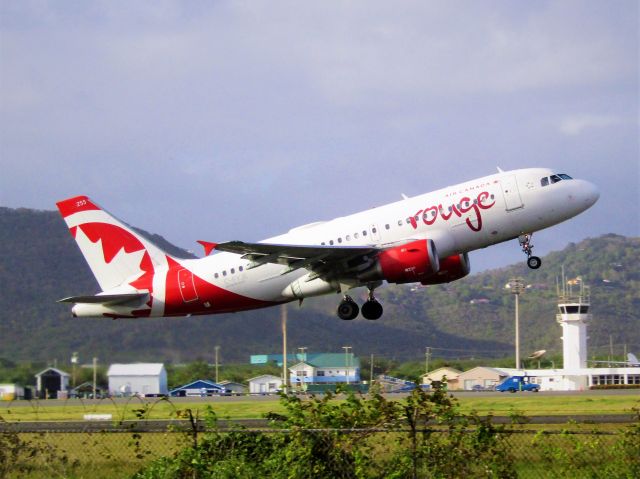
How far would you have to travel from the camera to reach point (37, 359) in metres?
50.3

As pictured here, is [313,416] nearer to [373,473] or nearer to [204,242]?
[373,473]

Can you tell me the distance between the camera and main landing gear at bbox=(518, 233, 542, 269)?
38469 millimetres

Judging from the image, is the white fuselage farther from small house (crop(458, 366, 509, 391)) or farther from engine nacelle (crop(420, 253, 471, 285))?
small house (crop(458, 366, 509, 391))

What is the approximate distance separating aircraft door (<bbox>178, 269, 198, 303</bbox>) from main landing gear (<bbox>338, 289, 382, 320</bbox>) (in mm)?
6072

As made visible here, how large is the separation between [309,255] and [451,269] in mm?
6774

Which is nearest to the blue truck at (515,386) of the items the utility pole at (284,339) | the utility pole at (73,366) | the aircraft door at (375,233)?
the utility pole at (284,339)

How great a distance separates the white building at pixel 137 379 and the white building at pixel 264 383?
20.7 feet

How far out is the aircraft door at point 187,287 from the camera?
40469 millimetres

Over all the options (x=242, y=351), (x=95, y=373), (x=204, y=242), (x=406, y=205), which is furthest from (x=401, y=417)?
(x=242, y=351)

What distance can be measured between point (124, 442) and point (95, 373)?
1991 cm

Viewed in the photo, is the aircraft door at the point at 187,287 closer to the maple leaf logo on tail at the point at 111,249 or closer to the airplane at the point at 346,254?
the airplane at the point at 346,254

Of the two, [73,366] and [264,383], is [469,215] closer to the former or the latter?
[73,366]

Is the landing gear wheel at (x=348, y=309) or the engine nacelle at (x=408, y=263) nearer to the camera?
the engine nacelle at (x=408, y=263)

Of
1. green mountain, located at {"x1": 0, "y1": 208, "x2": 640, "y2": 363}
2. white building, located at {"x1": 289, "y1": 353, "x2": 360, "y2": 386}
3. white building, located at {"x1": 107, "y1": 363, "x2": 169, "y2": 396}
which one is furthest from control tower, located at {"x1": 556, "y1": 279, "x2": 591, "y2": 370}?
white building, located at {"x1": 107, "y1": 363, "x2": 169, "y2": 396}
